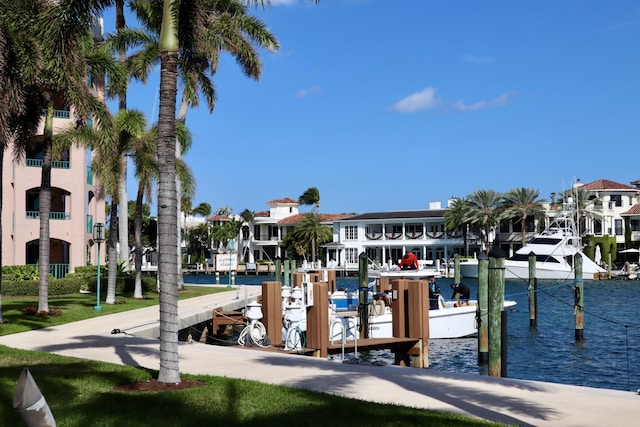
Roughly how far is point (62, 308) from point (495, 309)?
1761cm

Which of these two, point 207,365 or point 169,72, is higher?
point 169,72

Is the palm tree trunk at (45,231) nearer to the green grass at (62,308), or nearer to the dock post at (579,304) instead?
the green grass at (62,308)

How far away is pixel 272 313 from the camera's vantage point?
21.5 m

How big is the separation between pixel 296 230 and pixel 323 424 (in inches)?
3822

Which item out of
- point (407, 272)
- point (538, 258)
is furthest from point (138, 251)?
point (538, 258)

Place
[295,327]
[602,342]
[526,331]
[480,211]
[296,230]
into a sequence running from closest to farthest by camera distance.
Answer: [295,327]
[602,342]
[526,331]
[480,211]
[296,230]

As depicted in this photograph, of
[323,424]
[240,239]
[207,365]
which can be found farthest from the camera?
[240,239]

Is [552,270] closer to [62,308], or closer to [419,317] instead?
[62,308]

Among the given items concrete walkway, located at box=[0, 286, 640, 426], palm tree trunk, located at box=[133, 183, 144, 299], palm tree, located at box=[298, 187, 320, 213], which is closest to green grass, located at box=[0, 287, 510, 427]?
concrete walkway, located at box=[0, 286, 640, 426]

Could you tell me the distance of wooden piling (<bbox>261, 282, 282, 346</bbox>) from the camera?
70.7 feet

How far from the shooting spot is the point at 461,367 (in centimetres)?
2388

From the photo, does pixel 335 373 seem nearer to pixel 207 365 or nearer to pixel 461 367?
pixel 207 365

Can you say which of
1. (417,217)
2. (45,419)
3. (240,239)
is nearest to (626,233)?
(417,217)

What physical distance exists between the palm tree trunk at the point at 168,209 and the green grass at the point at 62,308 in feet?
35.2
